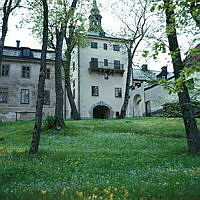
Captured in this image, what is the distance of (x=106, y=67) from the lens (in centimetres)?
3969

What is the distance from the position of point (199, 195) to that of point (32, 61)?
34.9m

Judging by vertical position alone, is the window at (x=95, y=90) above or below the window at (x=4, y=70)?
below

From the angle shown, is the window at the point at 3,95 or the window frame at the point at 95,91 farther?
the window frame at the point at 95,91

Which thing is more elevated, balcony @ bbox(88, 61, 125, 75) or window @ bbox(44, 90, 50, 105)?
balcony @ bbox(88, 61, 125, 75)

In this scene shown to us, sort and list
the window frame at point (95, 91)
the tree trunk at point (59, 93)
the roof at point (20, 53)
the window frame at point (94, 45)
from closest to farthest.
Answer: the tree trunk at point (59, 93), the roof at point (20, 53), the window frame at point (95, 91), the window frame at point (94, 45)

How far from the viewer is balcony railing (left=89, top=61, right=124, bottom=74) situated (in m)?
38.5

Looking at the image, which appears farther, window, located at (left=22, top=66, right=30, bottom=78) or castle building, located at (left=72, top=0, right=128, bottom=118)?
castle building, located at (left=72, top=0, right=128, bottom=118)

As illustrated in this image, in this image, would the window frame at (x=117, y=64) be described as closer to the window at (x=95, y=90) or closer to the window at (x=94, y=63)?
the window at (x=94, y=63)

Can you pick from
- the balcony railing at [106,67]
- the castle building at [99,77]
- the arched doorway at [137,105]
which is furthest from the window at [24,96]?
the arched doorway at [137,105]

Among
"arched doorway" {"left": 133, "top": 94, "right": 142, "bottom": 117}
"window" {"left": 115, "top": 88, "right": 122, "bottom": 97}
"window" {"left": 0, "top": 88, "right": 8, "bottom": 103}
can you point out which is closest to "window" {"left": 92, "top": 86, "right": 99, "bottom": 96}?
"window" {"left": 115, "top": 88, "right": 122, "bottom": 97}

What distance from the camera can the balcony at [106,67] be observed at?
3852 cm

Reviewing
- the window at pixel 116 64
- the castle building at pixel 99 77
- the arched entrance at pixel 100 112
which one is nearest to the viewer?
the castle building at pixel 99 77

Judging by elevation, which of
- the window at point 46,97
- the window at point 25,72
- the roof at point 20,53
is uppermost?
the roof at point 20,53

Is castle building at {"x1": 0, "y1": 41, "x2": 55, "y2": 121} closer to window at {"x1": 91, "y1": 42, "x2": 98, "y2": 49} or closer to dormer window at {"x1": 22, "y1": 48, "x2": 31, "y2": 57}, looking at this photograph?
dormer window at {"x1": 22, "y1": 48, "x2": 31, "y2": 57}
